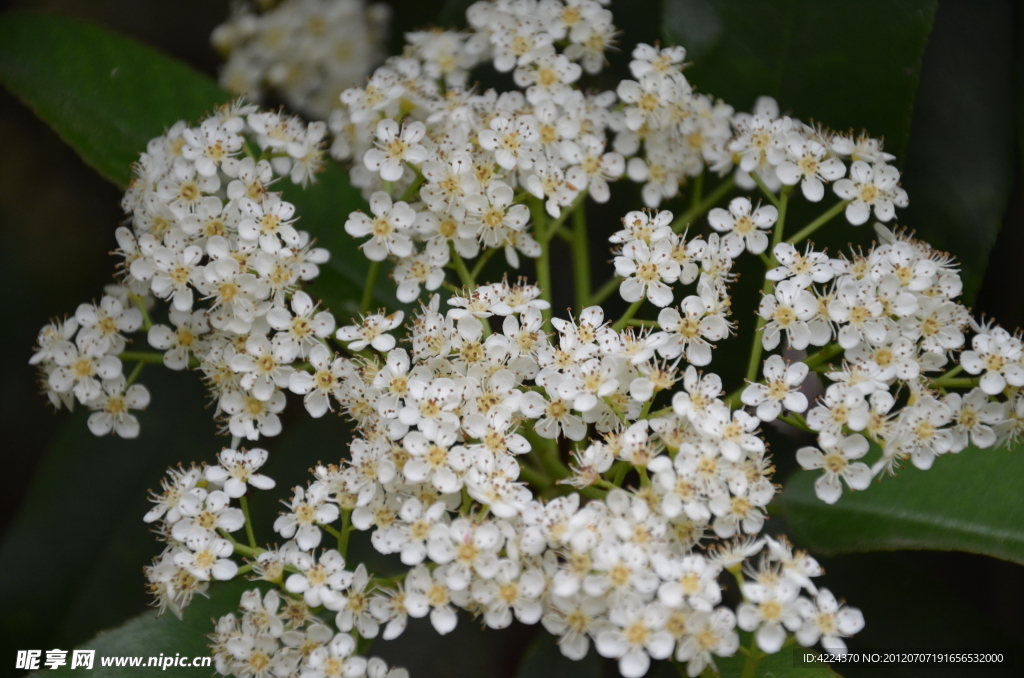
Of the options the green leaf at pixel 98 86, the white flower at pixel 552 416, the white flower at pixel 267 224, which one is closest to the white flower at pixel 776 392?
the white flower at pixel 552 416

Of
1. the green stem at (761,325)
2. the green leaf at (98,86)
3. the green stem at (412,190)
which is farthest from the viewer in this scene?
the green leaf at (98,86)

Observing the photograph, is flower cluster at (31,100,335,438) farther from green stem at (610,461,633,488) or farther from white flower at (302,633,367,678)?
green stem at (610,461,633,488)

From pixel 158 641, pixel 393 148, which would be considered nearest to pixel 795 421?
pixel 393 148

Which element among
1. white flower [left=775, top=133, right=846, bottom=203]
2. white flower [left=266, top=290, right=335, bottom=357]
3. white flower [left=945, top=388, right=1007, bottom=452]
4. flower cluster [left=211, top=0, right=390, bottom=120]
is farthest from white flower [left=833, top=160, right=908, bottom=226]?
flower cluster [left=211, top=0, right=390, bottom=120]

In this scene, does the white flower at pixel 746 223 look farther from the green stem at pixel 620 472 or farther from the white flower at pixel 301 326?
the white flower at pixel 301 326

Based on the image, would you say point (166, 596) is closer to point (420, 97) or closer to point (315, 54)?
point (420, 97)
